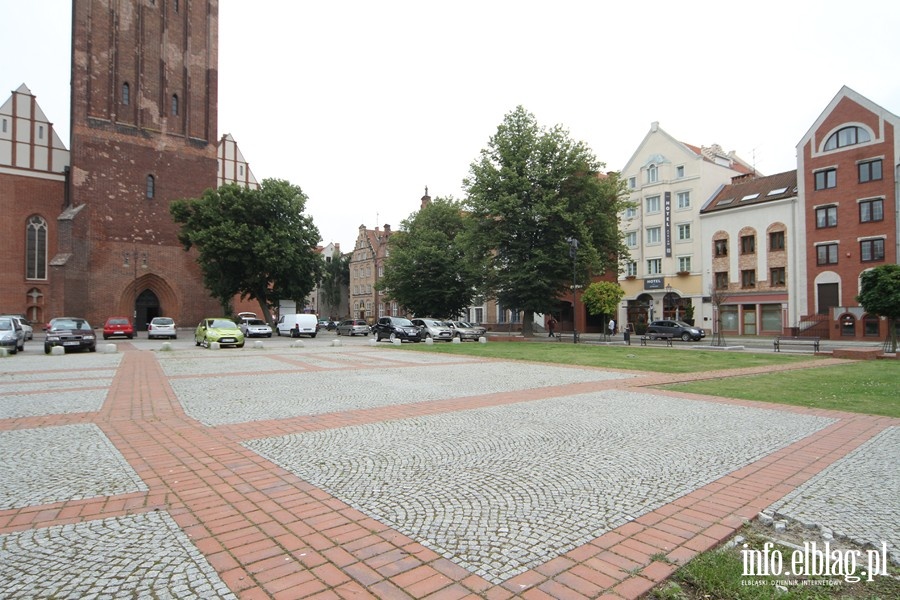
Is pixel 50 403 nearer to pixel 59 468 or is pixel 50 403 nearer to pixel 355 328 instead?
pixel 59 468

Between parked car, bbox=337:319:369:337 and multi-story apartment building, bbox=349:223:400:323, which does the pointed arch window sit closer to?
parked car, bbox=337:319:369:337

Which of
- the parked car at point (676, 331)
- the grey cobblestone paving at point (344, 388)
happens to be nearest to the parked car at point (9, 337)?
the grey cobblestone paving at point (344, 388)

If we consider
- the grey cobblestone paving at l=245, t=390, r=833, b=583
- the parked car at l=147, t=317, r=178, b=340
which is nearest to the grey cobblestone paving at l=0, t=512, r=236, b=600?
the grey cobblestone paving at l=245, t=390, r=833, b=583

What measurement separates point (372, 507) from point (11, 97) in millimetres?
57659

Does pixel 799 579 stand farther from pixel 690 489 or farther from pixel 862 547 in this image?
pixel 690 489

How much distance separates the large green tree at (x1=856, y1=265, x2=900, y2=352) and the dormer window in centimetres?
2107

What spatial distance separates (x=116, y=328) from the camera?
34.3 m

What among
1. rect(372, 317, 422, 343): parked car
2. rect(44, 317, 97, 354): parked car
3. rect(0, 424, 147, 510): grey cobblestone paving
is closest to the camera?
rect(0, 424, 147, 510): grey cobblestone paving

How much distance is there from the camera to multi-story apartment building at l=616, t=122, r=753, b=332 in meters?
45.7

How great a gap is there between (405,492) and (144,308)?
160ft

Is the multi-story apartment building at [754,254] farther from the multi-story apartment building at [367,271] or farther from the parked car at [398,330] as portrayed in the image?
the multi-story apartment building at [367,271]

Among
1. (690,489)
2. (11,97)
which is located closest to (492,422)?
(690,489)

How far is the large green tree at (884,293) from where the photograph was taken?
20.8 metres

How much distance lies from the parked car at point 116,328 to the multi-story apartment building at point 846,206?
47964 mm
